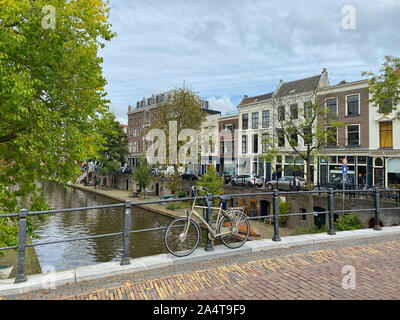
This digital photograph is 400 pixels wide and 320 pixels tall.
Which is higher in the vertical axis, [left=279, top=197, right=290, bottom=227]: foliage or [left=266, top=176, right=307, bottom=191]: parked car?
[left=266, top=176, right=307, bottom=191]: parked car

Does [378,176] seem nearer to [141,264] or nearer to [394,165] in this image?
[394,165]

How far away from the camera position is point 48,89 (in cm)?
817

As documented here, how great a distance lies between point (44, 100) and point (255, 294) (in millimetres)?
8049

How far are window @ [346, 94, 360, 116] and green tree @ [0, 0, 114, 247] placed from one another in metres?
25.9

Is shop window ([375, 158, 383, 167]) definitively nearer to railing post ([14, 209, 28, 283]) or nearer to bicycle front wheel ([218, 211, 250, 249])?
bicycle front wheel ([218, 211, 250, 249])

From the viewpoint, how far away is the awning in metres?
24.9

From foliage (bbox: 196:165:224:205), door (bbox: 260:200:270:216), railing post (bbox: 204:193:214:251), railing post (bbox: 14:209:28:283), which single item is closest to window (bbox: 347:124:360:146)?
door (bbox: 260:200:270:216)

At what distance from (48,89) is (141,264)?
609cm

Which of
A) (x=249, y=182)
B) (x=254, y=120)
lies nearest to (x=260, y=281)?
(x=249, y=182)

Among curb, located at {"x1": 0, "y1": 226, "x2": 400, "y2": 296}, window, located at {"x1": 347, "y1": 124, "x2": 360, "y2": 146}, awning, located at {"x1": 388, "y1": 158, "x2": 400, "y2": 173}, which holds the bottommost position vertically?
curb, located at {"x1": 0, "y1": 226, "x2": 400, "y2": 296}
